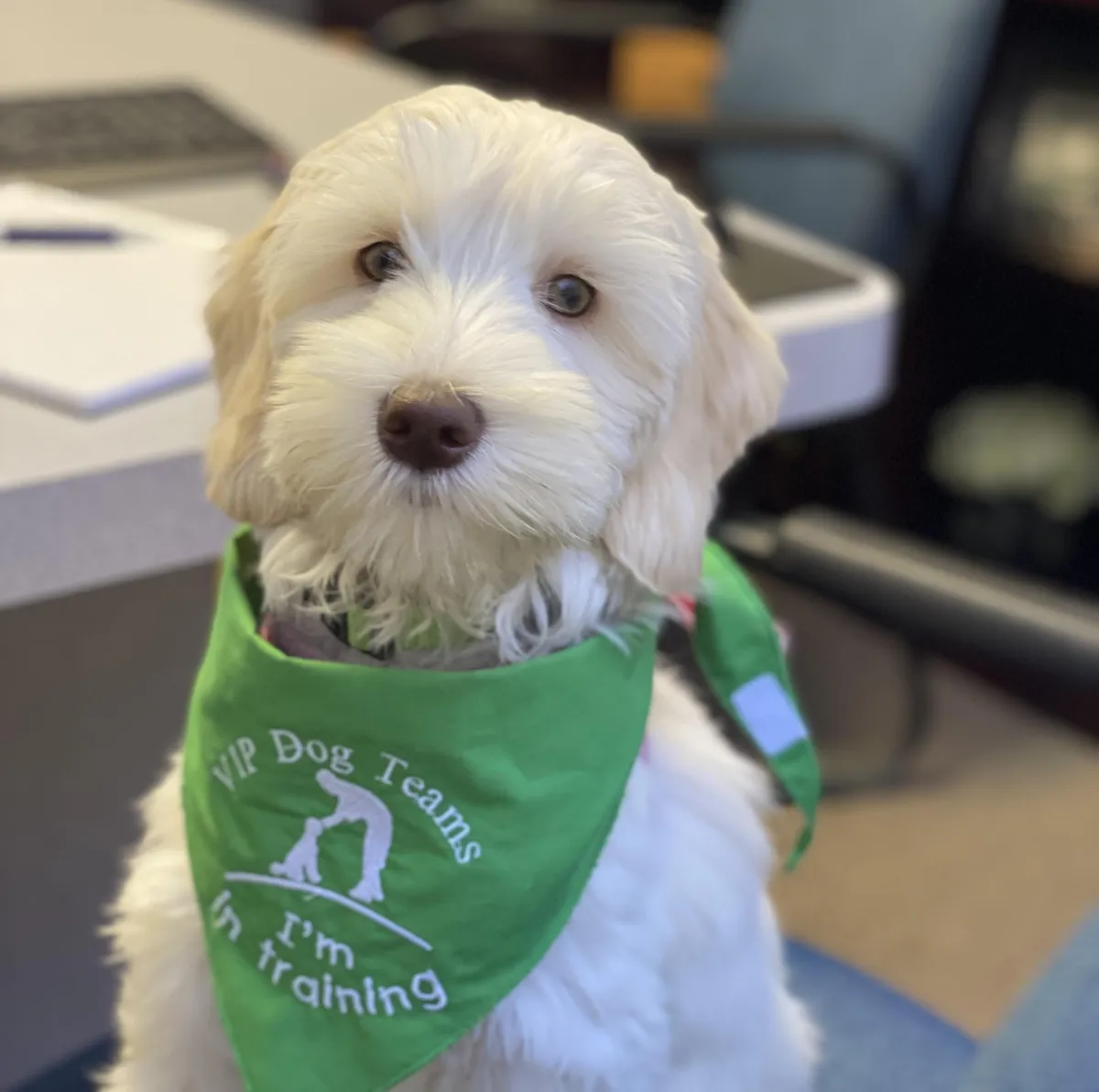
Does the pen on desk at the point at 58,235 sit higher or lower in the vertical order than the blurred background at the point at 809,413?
higher

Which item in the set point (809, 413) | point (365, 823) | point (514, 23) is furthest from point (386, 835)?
point (514, 23)

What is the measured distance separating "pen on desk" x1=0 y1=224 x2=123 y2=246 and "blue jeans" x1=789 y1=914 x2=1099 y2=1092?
77 centimetres

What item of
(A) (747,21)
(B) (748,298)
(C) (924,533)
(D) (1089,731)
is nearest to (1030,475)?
(C) (924,533)

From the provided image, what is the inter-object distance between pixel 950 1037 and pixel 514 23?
1791mm

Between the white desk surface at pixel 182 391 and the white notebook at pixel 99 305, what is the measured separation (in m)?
0.02

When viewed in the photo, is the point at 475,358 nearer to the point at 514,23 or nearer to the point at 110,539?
the point at 110,539

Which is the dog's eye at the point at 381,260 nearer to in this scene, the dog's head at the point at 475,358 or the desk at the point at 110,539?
the dog's head at the point at 475,358

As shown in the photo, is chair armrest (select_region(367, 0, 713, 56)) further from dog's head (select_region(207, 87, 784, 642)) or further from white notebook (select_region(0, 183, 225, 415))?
dog's head (select_region(207, 87, 784, 642))

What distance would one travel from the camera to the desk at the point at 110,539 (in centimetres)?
81

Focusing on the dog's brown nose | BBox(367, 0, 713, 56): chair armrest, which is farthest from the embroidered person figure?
BBox(367, 0, 713, 56): chair armrest

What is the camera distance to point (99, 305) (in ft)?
3.24

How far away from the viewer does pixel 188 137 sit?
137cm

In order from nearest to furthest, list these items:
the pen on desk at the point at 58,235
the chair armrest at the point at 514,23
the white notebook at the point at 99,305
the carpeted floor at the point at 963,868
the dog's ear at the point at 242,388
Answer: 1. the dog's ear at the point at 242,388
2. the white notebook at the point at 99,305
3. the pen on desk at the point at 58,235
4. the carpeted floor at the point at 963,868
5. the chair armrest at the point at 514,23

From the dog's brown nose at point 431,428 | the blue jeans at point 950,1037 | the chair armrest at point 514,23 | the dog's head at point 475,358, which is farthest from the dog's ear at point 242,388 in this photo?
the chair armrest at point 514,23
